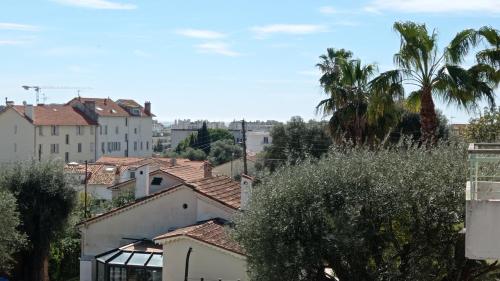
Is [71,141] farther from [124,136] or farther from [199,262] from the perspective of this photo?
[199,262]

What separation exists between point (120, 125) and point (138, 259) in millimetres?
74927

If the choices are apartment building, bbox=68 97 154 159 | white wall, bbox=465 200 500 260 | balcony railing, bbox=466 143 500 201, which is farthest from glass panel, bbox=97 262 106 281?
apartment building, bbox=68 97 154 159

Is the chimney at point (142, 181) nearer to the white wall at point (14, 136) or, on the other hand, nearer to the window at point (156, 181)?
the window at point (156, 181)

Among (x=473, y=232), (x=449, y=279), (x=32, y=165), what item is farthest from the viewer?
(x=32, y=165)

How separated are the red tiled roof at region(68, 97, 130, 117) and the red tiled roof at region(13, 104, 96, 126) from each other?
1.88 metres

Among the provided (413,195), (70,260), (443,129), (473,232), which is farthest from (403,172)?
(443,129)

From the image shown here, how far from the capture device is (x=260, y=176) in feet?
62.5

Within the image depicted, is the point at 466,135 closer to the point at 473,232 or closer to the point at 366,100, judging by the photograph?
the point at 366,100

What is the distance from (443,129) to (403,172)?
128 feet

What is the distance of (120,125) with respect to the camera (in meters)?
102

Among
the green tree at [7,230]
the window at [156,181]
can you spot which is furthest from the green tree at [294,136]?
the green tree at [7,230]

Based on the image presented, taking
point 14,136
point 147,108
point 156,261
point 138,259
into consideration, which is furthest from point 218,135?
point 156,261

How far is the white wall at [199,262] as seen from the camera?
2633cm

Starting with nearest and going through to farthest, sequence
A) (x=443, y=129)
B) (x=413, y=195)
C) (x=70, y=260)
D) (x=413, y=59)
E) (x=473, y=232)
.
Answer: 1. (x=473, y=232)
2. (x=413, y=195)
3. (x=413, y=59)
4. (x=70, y=260)
5. (x=443, y=129)
